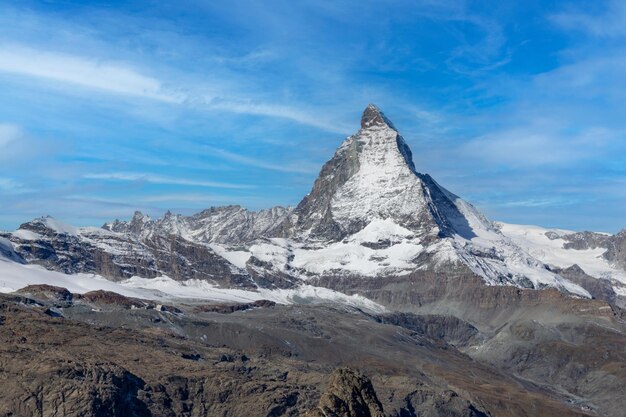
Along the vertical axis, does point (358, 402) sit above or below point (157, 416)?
above

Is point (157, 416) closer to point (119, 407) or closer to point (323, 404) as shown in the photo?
point (119, 407)

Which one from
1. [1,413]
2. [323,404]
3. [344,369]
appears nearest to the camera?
[323,404]

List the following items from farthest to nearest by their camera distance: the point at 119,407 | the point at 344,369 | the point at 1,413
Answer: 1. the point at 119,407
2. the point at 1,413
3. the point at 344,369

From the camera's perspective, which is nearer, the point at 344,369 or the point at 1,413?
the point at 344,369

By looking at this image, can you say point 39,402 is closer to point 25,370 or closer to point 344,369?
point 25,370

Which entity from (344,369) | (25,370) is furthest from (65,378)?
(344,369)

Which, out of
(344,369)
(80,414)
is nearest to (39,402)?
(80,414)
